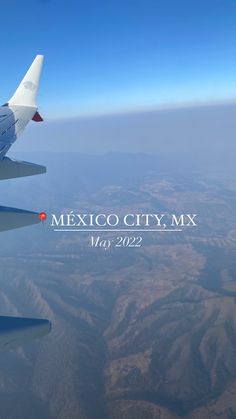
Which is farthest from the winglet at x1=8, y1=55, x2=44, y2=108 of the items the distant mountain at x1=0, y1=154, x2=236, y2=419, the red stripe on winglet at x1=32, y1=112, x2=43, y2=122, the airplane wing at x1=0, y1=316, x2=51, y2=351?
the distant mountain at x1=0, y1=154, x2=236, y2=419

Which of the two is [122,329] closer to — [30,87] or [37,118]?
[37,118]

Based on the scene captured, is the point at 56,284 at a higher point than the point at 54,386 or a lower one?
higher

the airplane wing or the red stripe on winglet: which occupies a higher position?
the red stripe on winglet

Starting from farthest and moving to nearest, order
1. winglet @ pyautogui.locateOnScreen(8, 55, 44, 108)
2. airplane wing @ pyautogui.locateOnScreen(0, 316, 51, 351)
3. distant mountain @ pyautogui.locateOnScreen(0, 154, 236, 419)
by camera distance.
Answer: distant mountain @ pyautogui.locateOnScreen(0, 154, 236, 419) < winglet @ pyautogui.locateOnScreen(8, 55, 44, 108) < airplane wing @ pyautogui.locateOnScreen(0, 316, 51, 351)

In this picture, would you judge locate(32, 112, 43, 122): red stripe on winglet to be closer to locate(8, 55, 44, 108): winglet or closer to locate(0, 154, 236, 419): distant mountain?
locate(8, 55, 44, 108): winglet

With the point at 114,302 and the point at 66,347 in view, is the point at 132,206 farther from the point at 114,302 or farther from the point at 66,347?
the point at 66,347

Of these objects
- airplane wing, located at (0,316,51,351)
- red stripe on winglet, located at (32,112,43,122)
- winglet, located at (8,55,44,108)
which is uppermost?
winglet, located at (8,55,44,108)

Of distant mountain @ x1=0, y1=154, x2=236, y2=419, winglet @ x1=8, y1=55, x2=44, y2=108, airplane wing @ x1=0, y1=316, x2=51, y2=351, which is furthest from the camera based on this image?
distant mountain @ x1=0, y1=154, x2=236, y2=419

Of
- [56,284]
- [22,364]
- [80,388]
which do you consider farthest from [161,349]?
[56,284]

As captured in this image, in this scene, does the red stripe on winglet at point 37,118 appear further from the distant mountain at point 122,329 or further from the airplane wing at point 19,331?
the distant mountain at point 122,329
